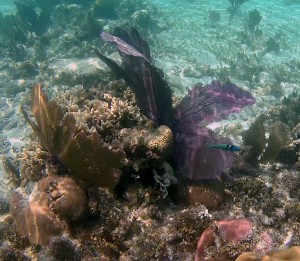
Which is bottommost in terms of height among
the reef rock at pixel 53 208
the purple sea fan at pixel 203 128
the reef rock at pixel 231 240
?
the reef rock at pixel 53 208

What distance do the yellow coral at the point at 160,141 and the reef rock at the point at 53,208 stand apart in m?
0.97

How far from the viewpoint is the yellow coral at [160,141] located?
373cm

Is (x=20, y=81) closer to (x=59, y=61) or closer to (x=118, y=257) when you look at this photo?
(x=59, y=61)

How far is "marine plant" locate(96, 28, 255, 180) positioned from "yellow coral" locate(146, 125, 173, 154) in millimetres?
474

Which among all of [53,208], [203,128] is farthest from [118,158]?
[203,128]

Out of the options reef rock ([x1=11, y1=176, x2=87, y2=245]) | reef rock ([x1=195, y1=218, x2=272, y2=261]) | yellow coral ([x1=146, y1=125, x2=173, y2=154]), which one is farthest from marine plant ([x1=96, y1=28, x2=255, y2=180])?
reef rock ([x1=11, y1=176, x2=87, y2=245])

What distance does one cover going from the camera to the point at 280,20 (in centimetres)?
2366

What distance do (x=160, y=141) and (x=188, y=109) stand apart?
102 cm

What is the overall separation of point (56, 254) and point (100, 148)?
121 cm

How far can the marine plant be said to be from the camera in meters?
4.11

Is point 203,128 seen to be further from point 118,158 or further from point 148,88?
point 118,158

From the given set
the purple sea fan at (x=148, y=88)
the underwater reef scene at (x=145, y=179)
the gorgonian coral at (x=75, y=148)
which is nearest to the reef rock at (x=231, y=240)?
the underwater reef scene at (x=145, y=179)

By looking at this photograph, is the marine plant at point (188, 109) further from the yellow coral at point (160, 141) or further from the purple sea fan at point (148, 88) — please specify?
the yellow coral at point (160, 141)

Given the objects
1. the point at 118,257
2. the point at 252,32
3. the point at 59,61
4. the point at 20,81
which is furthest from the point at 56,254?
the point at 252,32
